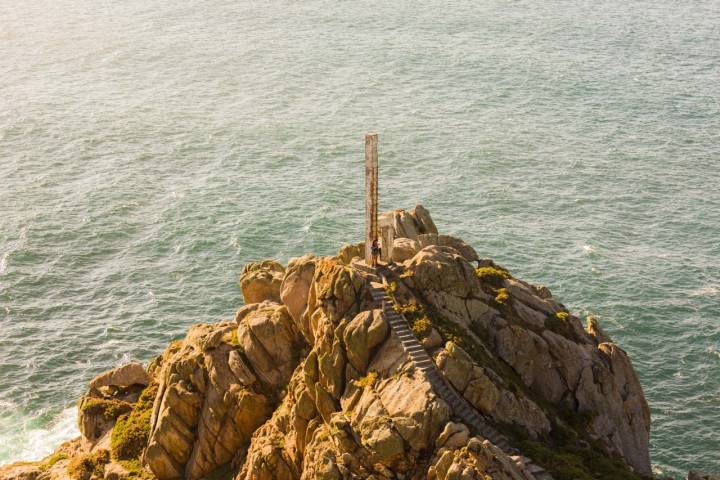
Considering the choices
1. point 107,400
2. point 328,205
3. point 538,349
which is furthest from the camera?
point 328,205

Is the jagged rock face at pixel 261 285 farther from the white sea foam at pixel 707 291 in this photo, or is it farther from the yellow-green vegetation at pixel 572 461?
the white sea foam at pixel 707 291

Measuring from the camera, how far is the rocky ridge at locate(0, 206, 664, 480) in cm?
5588

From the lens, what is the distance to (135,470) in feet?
236

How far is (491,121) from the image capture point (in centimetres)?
17862

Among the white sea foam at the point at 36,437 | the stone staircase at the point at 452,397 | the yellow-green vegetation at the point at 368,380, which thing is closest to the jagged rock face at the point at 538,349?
the stone staircase at the point at 452,397

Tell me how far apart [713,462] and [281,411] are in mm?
43744

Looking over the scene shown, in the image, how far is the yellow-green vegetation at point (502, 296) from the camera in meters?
69.7

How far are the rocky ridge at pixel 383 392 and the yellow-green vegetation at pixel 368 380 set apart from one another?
0.40 ft

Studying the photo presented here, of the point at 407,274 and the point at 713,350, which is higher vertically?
the point at 407,274

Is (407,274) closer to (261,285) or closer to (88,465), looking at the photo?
(261,285)

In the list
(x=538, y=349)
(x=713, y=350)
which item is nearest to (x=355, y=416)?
(x=538, y=349)

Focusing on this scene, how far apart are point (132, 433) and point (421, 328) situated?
2799 cm

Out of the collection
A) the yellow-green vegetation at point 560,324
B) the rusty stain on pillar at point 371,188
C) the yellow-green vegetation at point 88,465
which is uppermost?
the rusty stain on pillar at point 371,188

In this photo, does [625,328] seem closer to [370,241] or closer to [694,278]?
[694,278]
